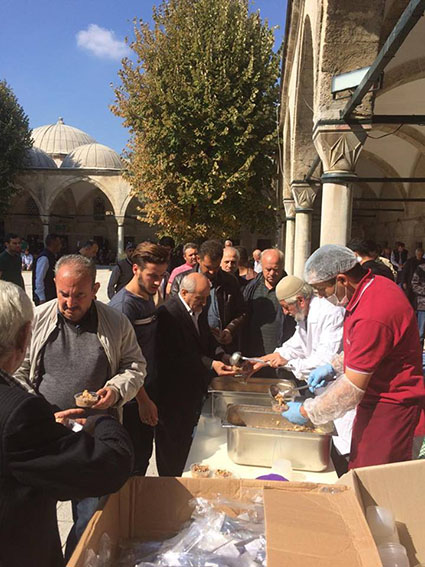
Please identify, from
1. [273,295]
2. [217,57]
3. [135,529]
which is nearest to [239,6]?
[217,57]

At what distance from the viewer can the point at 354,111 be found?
14.9 feet

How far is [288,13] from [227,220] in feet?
25.7

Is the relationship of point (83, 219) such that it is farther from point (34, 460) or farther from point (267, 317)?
point (34, 460)

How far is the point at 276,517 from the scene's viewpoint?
1.40m

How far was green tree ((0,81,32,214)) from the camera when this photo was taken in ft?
85.8

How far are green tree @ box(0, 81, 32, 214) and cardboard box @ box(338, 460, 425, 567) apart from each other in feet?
93.5

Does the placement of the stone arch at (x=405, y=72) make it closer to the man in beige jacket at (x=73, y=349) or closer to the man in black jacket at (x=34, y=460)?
the man in beige jacket at (x=73, y=349)

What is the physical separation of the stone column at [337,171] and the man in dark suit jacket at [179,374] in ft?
8.10

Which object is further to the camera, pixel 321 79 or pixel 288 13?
pixel 288 13

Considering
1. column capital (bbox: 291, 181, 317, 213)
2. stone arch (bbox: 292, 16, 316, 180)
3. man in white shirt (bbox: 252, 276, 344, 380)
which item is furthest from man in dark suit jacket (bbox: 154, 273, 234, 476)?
column capital (bbox: 291, 181, 317, 213)

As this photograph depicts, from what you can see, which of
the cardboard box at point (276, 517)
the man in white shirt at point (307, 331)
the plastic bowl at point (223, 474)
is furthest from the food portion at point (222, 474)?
the man in white shirt at point (307, 331)

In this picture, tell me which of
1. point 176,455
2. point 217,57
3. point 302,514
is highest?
point 217,57

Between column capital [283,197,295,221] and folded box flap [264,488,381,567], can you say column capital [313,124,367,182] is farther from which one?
column capital [283,197,295,221]

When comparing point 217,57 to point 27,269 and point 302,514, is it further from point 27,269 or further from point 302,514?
point 27,269
